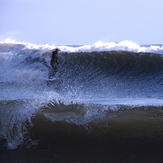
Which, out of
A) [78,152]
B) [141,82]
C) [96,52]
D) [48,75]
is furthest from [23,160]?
[96,52]

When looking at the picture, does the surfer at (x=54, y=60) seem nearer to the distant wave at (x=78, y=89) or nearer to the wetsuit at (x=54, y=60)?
the wetsuit at (x=54, y=60)

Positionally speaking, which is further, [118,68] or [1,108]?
[118,68]

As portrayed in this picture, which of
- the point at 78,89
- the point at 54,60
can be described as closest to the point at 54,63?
the point at 54,60

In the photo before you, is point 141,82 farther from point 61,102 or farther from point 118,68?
point 61,102

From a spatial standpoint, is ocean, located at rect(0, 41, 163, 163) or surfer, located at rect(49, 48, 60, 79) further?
surfer, located at rect(49, 48, 60, 79)

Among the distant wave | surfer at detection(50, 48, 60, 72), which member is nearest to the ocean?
the distant wave

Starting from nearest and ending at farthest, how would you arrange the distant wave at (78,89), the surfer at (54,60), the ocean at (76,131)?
the ocean at (76,131)
the distant wave at (78,89)
the surfer at (54,60)

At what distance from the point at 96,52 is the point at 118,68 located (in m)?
3.13

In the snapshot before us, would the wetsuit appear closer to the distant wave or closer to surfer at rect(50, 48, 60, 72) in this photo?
surfer at rect(50, 48, 60, 72)

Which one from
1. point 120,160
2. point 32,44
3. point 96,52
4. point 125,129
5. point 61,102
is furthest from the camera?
point 32,44

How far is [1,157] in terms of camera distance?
488 centimetres

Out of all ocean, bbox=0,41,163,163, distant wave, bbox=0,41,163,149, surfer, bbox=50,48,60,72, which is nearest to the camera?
ocean, bbox=0,41,163,163

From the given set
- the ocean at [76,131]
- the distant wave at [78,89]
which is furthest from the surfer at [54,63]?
the ocean at [76,131]

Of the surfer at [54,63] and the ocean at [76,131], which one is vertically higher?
the surfer at [54,63]
